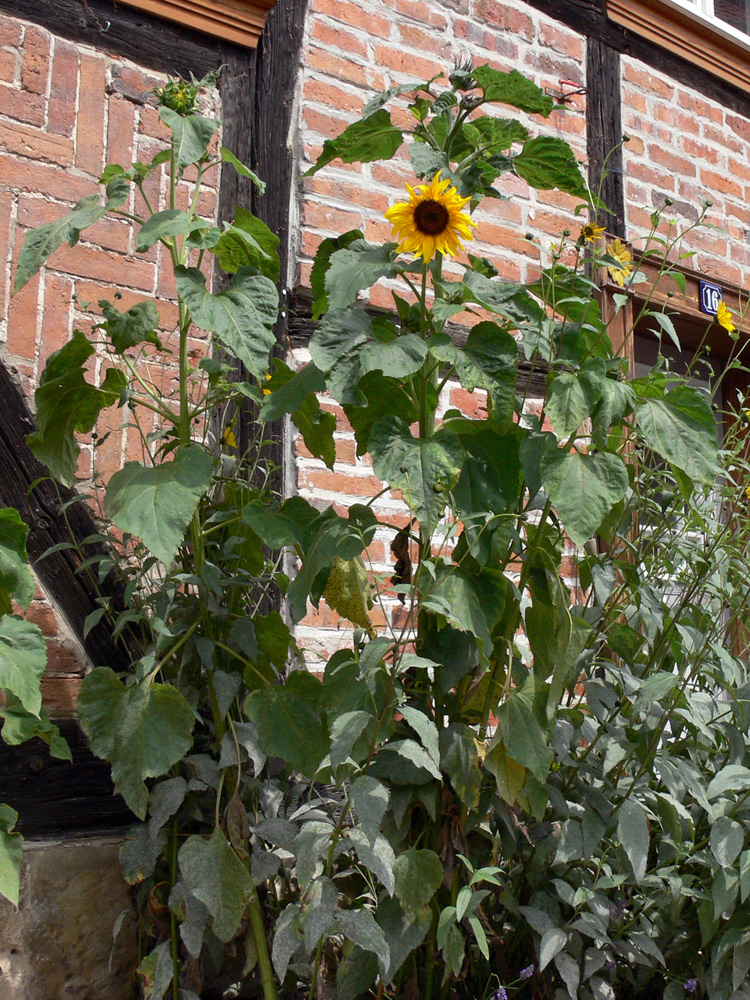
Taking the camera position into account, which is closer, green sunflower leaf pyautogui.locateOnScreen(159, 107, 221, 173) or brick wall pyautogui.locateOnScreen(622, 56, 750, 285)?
green sunflower leaf pyautogui.locateOnScreen(159, 107, 221, 173)

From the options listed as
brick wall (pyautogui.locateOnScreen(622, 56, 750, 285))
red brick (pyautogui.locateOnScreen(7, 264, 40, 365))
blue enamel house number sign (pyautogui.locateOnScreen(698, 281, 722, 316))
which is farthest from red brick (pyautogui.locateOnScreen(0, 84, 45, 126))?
blue enamel house number sign (pyautogui.locateOnScreen(698, 281, 722, 316))

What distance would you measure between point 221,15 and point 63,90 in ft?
1.64

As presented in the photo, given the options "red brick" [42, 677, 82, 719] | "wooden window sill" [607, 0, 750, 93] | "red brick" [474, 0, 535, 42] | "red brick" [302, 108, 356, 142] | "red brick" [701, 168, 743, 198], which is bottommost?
"red brick" [42, 677, 82, 719]

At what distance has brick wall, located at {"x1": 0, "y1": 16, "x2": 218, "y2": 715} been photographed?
2.13m

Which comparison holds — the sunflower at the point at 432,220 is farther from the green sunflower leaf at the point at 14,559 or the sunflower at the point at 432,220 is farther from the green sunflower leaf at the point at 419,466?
the green sunflower leaf at the point at 14,559

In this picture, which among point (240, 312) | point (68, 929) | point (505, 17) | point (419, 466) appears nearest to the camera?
point (419, 466)

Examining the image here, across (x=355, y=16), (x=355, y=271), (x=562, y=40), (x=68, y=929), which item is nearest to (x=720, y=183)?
(x=562, y=40)

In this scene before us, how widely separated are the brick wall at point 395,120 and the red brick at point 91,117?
529mm

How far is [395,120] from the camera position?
281 centimetres

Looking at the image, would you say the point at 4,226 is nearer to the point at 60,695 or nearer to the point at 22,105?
the point at 22,105

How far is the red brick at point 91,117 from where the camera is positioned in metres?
2.27

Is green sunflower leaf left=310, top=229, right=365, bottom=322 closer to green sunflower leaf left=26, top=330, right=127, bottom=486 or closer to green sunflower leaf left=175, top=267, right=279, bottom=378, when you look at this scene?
green sunflower leaf left=175, top=267, right=279, bottom=378

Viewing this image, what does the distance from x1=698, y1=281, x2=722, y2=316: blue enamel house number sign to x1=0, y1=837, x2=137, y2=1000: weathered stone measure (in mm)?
2683

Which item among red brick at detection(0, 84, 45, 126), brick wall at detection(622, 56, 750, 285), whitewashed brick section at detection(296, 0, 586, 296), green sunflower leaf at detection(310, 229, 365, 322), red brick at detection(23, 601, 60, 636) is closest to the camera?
green sunflower leaf at detection(310, 229, 365, 322)
